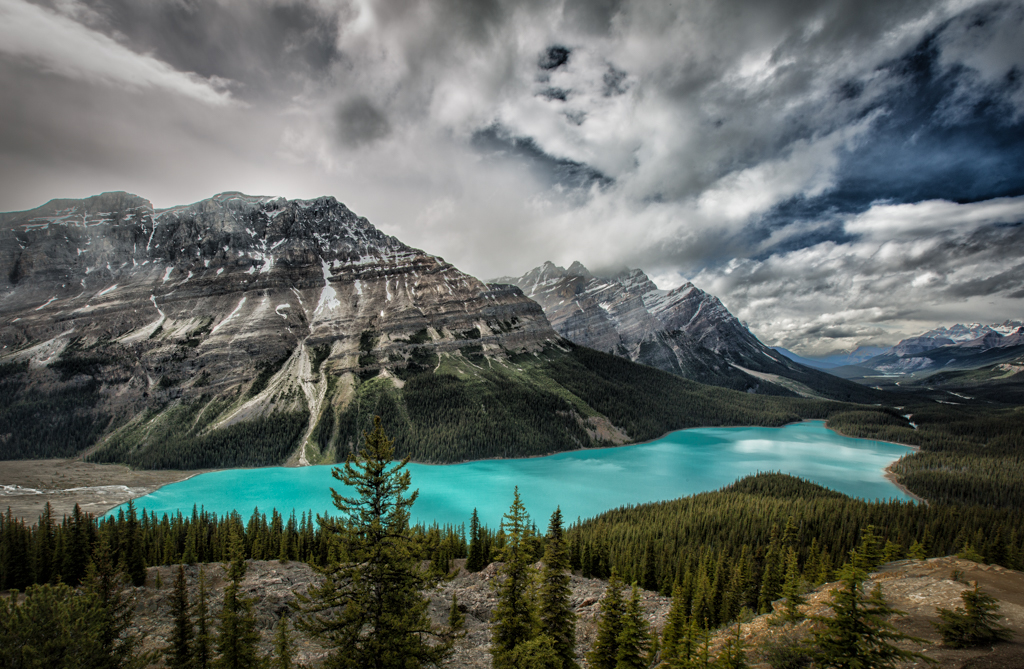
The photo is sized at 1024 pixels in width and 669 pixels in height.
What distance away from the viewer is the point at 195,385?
168 meters

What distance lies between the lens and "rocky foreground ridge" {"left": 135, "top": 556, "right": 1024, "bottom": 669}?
22594 millimetres

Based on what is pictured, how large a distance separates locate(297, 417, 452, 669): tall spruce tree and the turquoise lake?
225 ft

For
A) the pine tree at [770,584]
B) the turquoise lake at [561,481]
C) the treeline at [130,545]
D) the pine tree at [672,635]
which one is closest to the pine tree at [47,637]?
the treeline at [130,545]

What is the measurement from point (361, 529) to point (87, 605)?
18.8 metres

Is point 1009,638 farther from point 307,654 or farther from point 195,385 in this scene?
point 195,385

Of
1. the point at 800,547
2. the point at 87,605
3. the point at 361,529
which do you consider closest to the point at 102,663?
the point at 87,605

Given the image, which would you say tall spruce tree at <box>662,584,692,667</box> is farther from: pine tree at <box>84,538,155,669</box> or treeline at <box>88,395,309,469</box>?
treeline at <box>88,395,309,469</box>

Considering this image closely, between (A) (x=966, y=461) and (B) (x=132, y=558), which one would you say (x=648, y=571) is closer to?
(B) (x=132, y=558)

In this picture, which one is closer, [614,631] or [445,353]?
[614,631]

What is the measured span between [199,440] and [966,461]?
779 feet

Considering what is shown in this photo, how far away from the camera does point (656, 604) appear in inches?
1668

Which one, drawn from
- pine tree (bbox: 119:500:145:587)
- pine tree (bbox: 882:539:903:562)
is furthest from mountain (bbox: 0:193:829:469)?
pine tree (bbox: 882:539:903:562)

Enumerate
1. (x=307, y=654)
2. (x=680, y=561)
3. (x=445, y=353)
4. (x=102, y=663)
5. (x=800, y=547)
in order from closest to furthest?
(x=102, y=663) < (x=307, y=654) < (x=680, y=561) < (x=800, y=547) < (x=445, y=353)

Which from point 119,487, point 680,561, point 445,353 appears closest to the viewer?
point 680,561
